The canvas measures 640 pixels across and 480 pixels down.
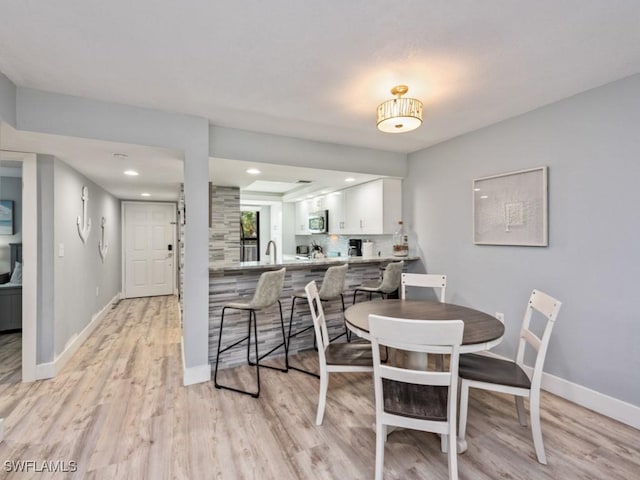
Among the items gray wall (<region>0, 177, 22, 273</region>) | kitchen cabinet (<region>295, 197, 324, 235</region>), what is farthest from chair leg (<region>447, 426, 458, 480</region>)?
gray wall (<region>0, 177, 22, 273</region>)

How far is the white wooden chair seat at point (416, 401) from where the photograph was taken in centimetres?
156

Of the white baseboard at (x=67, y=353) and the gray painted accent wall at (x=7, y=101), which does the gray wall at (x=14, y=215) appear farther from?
the gray painted accent wall at (x=7, y=101)

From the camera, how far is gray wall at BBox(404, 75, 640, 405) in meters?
2.19

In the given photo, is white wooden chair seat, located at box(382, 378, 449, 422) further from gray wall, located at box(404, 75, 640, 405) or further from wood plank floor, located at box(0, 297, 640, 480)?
gray wall, located at box(404, 75, 640, 405)

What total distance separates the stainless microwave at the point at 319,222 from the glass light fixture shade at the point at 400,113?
10.9 ft

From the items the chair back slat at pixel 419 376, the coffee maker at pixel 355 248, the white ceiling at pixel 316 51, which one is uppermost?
the white ceiling at pixel 316 51

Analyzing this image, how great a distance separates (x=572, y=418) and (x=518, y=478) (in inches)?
36.5

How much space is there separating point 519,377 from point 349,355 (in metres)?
1.04

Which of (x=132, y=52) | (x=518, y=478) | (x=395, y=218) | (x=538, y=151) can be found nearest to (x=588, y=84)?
(x=538, y=151)

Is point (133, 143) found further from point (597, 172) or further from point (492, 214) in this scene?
point (597, 172)

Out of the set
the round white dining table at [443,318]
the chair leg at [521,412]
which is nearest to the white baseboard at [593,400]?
the chair leg at [521,412]

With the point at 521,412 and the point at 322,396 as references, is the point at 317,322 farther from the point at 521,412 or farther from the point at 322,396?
the point at 521,412

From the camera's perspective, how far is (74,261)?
3.44 m

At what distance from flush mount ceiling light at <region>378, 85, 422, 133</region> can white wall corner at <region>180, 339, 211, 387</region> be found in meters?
2.54
